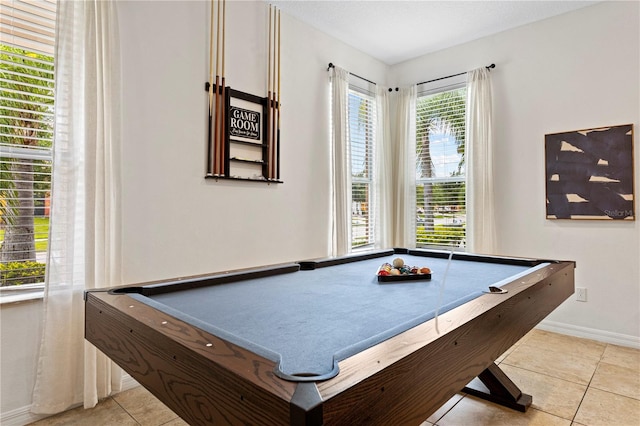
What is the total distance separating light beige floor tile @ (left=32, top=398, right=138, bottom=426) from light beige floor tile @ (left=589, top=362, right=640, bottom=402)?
2.83m

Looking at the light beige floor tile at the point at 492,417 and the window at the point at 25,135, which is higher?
the window at the point at 25,135

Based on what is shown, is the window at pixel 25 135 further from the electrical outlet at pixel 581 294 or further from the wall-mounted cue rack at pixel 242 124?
the electrical outlet at pixel 581 294

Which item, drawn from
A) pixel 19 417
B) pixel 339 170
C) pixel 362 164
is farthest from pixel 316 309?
pixel 362 164

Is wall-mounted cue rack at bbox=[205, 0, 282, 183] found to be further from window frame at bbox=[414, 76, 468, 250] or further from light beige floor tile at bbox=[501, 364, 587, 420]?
light beige floor tile at bbox=[501, 364, 587, 420]

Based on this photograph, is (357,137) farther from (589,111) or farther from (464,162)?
(589,111)

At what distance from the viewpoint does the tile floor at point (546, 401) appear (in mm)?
2010

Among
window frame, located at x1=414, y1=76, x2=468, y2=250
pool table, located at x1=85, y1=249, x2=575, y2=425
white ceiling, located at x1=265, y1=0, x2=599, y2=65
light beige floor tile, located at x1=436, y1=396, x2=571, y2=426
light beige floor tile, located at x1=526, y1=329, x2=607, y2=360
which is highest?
white ceiling, located at x1=265, y1=0, x2=599, y2=65

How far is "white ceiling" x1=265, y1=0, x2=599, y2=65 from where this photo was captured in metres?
3.22

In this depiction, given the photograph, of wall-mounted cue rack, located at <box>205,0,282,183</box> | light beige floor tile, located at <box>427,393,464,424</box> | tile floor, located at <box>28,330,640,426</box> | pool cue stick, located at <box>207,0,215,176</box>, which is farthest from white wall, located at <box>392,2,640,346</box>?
pool cue stick, located at <box>207,0,215,176</box>

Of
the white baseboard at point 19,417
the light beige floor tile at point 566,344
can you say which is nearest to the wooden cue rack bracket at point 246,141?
the white baseboard at point 19,417

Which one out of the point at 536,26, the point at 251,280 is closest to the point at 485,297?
the point at 251,280

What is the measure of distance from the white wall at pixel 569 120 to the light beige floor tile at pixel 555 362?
0.59 meters

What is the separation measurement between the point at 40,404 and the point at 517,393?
263 centimetres

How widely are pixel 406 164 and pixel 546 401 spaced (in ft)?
9.08
